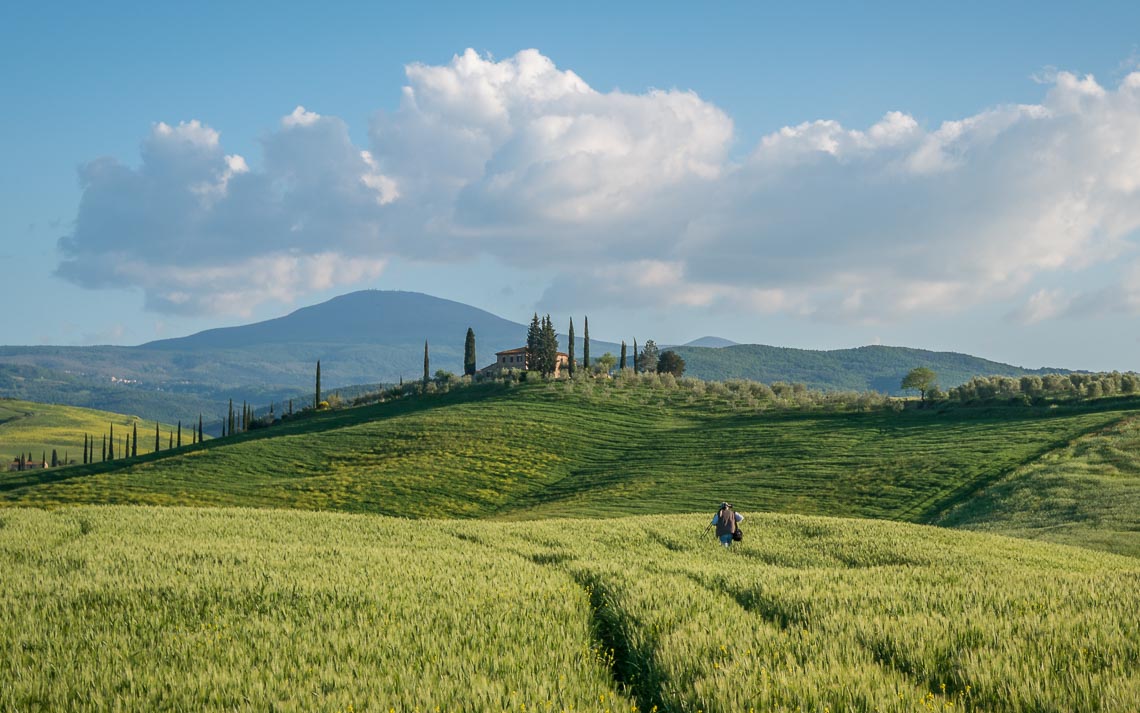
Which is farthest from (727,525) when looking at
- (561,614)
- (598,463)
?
(598,463)

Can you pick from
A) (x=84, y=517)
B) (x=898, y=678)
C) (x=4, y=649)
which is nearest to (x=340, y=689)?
(x=4, y=649)

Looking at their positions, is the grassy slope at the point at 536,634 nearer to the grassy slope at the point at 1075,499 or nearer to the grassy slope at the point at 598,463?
the grassy slope at the point at 1075,499

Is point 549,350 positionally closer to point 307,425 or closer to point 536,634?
point 307,425

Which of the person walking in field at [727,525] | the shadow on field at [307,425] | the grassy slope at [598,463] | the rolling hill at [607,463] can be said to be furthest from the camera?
the shadow on field at [307,425]

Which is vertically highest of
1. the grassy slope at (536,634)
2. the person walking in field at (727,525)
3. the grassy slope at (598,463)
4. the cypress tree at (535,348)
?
the cypress tree at (535,348)

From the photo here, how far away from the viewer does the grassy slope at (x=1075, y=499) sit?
4109 centimetres

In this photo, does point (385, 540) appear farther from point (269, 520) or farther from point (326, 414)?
point (326, 414)

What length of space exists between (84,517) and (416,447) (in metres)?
65.3

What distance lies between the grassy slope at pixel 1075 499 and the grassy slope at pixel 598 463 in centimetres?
287

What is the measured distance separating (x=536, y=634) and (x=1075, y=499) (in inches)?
1995

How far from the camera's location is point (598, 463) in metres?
89.8

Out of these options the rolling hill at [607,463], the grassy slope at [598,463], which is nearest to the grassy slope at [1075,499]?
the rolling hill at [607,463]

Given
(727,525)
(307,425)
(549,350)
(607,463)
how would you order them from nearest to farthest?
(727,525)
(607,463)
(307,425)
(549,350)

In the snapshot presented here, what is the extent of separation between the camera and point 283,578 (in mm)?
16578
